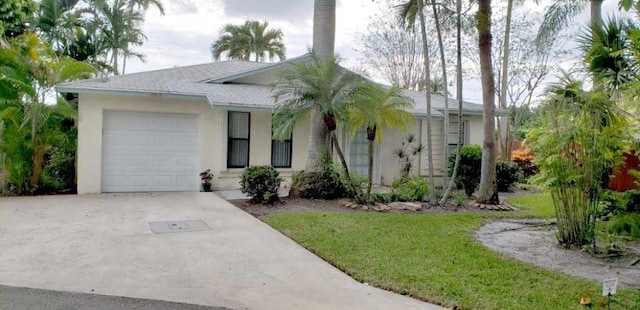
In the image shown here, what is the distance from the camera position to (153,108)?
11055 mm

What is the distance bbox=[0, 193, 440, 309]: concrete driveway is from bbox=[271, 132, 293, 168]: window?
437cm

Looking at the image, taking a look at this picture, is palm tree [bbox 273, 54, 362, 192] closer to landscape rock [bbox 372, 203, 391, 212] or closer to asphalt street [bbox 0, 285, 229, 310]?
landscape rock [bbox 372, 203, 391, 212]

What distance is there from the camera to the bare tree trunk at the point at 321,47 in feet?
33.9

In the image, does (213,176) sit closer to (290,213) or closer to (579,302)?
(290,213)

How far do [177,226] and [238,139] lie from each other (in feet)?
16.8

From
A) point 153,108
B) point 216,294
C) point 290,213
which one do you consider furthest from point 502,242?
point 153,108

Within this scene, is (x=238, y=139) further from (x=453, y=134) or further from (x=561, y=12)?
(x=561, y=12)

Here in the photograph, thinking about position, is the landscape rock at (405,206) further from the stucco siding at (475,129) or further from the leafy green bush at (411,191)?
the stucco siding at (475,129)

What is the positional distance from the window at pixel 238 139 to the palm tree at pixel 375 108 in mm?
3874

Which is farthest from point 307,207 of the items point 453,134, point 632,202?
point 453,134

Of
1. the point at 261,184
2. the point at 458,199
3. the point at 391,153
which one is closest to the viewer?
the point at 261,184

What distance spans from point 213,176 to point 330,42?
16.0 ft

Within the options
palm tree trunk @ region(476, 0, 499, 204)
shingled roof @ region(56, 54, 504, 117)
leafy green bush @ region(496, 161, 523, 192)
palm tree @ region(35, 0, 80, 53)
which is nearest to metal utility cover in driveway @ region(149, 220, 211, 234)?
shingled roof @ region(56, 54, 504, 117)

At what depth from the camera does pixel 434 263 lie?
5.16 m
